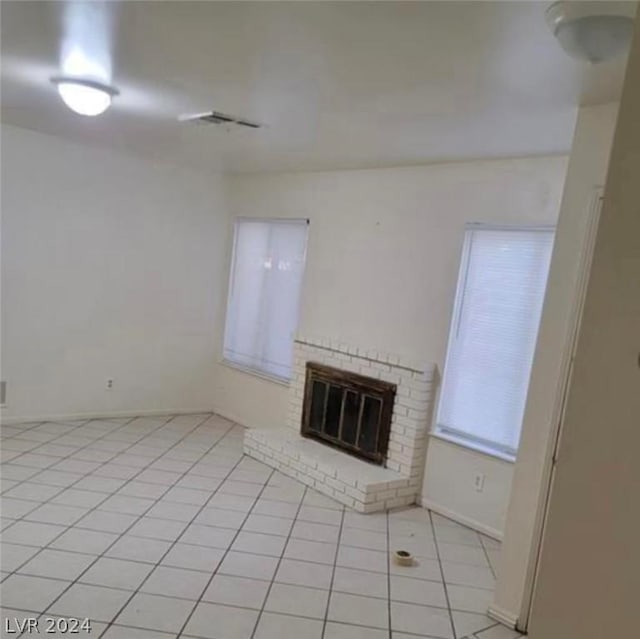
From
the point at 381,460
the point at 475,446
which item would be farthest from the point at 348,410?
the point at 475,446

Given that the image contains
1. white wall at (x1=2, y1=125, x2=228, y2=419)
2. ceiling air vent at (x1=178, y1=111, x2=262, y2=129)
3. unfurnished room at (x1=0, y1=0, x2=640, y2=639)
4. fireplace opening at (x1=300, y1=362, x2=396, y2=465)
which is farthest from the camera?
white wall at (x1=2, y1=125, x2=228, y2=419)

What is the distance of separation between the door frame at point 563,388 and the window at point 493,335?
2.99 feet

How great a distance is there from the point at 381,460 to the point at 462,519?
2.25 feet

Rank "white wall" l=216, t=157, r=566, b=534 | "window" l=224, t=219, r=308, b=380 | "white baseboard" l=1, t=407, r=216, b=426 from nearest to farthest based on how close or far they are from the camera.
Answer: "white wall" l=216, t=157, r=566, b=534, "white baseboard" l=1, t=407, r=216, b=426, "window" l=224, t=219, r=308, b=380

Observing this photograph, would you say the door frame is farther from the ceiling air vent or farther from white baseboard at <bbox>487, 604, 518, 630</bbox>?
the ceiling air vent

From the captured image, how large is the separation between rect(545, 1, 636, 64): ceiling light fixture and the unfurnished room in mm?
11

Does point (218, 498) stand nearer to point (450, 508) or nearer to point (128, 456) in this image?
point (128, 456)

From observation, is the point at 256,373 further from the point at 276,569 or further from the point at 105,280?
the point at 276,569

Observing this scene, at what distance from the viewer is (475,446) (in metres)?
3.64

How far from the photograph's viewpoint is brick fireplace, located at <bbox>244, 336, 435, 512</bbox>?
3772 mm

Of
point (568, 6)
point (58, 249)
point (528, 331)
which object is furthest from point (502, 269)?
point (58, 249)

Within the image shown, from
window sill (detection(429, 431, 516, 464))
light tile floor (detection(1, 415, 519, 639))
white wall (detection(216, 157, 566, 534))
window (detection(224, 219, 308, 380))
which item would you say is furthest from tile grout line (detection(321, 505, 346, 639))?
window (detection(224, 219, 308, 380))

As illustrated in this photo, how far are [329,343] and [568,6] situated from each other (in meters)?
3.29

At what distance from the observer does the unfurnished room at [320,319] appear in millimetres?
1572
